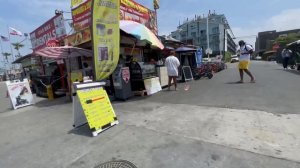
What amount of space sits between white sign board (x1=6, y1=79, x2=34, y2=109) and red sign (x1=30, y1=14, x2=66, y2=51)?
3409 mm

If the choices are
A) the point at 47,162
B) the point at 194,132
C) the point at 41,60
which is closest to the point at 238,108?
the point at 194,132

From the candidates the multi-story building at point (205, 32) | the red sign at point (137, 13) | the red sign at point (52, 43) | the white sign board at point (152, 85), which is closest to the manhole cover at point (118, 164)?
the white sign board at point (152, 85)

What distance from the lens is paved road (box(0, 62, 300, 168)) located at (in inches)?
109

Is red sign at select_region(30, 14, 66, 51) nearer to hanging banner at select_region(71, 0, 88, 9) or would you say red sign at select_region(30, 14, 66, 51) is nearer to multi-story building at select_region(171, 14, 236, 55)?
hanging banner at select_region(71, 0, 88, 9)

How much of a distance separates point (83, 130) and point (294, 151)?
3847mm

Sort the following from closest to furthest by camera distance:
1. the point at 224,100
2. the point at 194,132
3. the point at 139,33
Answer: the point at 194,132 < the point at 224,100 < the point at 139,33

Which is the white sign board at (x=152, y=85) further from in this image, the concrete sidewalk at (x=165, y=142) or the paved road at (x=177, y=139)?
the concrete sidewalk at (x=165, y=142)

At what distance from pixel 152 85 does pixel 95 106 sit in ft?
13.5

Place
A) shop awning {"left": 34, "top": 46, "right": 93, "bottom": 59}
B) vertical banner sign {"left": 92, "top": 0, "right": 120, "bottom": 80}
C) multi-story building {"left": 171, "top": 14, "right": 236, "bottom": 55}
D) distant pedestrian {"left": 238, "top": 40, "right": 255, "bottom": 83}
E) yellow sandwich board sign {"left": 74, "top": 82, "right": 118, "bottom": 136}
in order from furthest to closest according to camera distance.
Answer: multi-story building {"left": 171, "top": 14, "right": 236, "bottom": 55} → distant pedestrian {"left": 238, "top": 40, "right": 255, "bottom": 83} → shop awning {"left": 34, "top": 46, "right": 93, "bottom": 59} → vertical banner sign {"left": 92, "top": 0, "right": 120, "bottom": 80} → yellow sandwich board sign {"left": 74, "top": 82, "right": 118, "bottom": 136}

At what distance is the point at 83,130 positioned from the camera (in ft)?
14.0

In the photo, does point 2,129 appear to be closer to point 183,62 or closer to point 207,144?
point 207,144

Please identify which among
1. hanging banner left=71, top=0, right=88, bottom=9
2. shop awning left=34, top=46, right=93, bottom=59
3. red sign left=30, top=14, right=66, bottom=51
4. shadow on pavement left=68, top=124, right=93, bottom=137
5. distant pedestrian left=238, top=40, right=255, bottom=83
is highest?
hanging banner left=71, top=0, right=88, bottom=9

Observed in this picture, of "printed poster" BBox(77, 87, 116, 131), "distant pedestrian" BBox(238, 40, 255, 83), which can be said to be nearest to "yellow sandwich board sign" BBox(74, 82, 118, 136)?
"printed poster" BBox(77, 87, 116, 131)

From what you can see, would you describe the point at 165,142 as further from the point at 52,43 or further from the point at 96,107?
the point at 52,43
